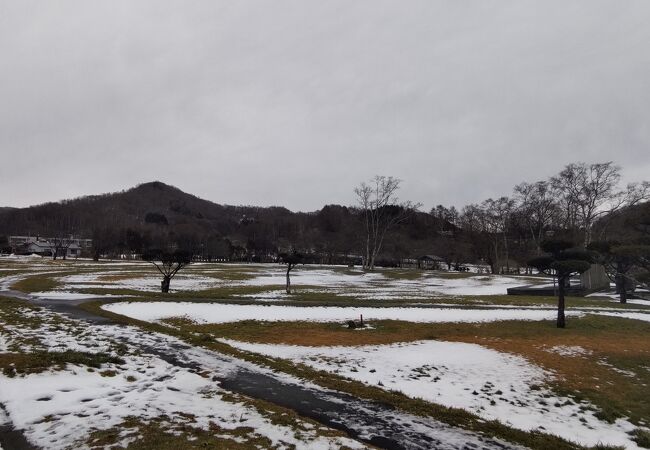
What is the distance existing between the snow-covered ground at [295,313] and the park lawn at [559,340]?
3.83ft

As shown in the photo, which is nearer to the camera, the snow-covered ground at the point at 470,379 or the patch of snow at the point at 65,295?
the snow-covered ground at the point at 470,379

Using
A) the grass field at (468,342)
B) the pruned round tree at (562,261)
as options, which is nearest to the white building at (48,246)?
the grass field at (468,342)

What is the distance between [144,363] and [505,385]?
1030cm

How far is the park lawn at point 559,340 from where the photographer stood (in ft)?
37.8

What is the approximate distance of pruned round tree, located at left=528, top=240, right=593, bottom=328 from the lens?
67.4 ft

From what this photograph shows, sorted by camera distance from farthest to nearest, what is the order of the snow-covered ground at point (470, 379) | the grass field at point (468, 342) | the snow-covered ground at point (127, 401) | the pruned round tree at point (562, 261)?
the pruned round tree at point (562, 261), the snow-covered ground at point (470, 379), the grass field at point (468, 342), the snow-covered ground at point (127, 401)

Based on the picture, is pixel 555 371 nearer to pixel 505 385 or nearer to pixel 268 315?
pixel 505 385

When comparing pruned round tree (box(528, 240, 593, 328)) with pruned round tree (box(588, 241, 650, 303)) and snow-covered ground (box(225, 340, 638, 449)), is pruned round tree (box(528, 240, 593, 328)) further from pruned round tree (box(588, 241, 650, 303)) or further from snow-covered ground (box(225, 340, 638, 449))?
snow-covered ground (box(225, 340, 638, 449))

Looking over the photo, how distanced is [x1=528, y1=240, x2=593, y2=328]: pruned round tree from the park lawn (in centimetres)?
140

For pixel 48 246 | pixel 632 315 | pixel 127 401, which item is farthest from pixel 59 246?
pixel 632 315

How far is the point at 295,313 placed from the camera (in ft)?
73.5

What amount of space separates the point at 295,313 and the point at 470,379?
1187 centimetres

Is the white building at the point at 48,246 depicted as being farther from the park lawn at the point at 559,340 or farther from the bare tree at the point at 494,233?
the park lawn at the point at 559,340

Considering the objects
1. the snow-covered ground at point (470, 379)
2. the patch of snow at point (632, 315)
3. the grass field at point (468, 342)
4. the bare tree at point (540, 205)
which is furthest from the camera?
the bare tree at point (540, 205)
